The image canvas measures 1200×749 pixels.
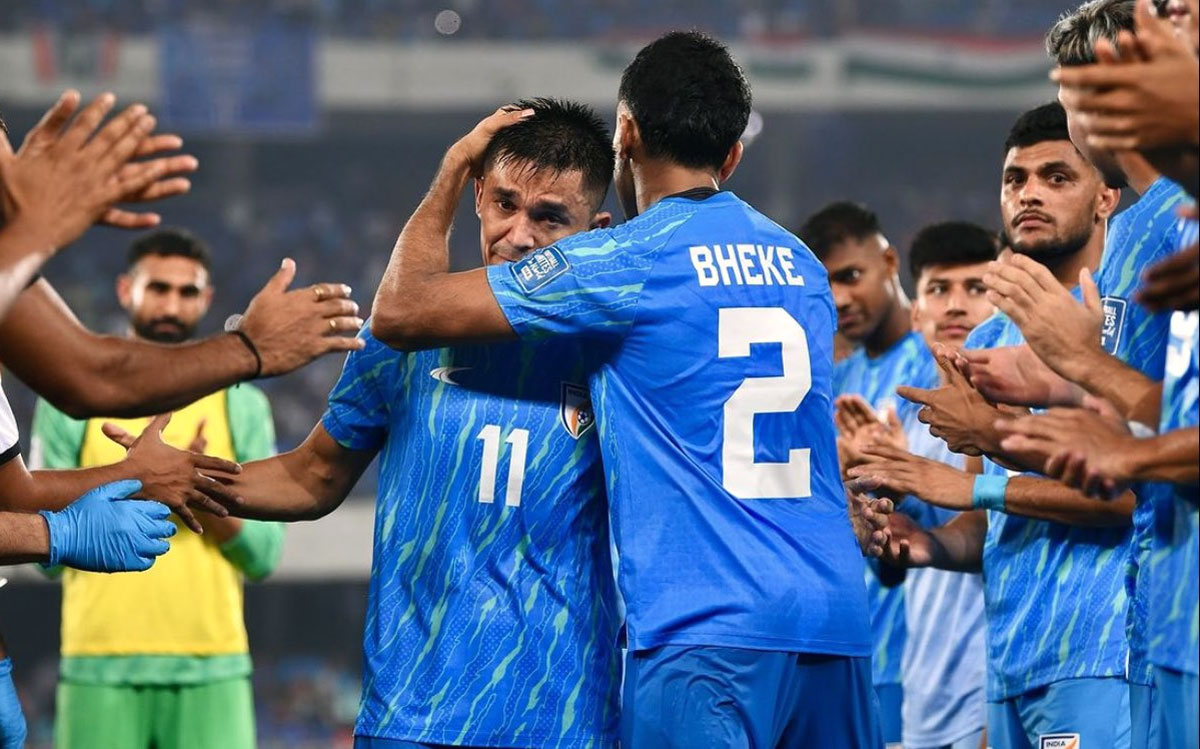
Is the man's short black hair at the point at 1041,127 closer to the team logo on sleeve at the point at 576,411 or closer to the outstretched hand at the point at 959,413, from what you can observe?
the outstretched hand at the point at 959,413

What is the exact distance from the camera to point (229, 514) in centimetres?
407

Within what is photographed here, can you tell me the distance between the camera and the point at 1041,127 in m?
5.14

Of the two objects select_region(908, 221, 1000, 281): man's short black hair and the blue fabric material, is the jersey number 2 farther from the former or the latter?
select_region(908, 221, 1000, 281): man's short black hair

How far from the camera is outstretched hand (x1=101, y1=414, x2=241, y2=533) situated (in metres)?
3.97

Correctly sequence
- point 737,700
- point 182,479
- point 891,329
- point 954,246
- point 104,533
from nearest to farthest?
point 737,700, point 104,533, point 182,479, point 954,246, point 891,329

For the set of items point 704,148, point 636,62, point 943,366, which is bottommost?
point 943,366

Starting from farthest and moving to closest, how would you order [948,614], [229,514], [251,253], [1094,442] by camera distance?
1. [251,253]
2. [948,614]
3. [229,514]
4. [1094,442]

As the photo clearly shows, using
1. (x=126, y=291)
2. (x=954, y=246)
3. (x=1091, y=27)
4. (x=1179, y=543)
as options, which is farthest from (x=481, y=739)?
(x=126, y=291)

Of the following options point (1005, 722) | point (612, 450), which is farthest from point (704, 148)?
point (1005, 722)

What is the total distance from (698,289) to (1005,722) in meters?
1.91

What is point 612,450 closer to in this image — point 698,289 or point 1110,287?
point 698,289

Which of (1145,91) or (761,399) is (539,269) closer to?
(761,399)

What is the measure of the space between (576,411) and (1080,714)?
176 centimetres

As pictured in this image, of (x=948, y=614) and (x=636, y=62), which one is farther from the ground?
(x=636, y=62)
